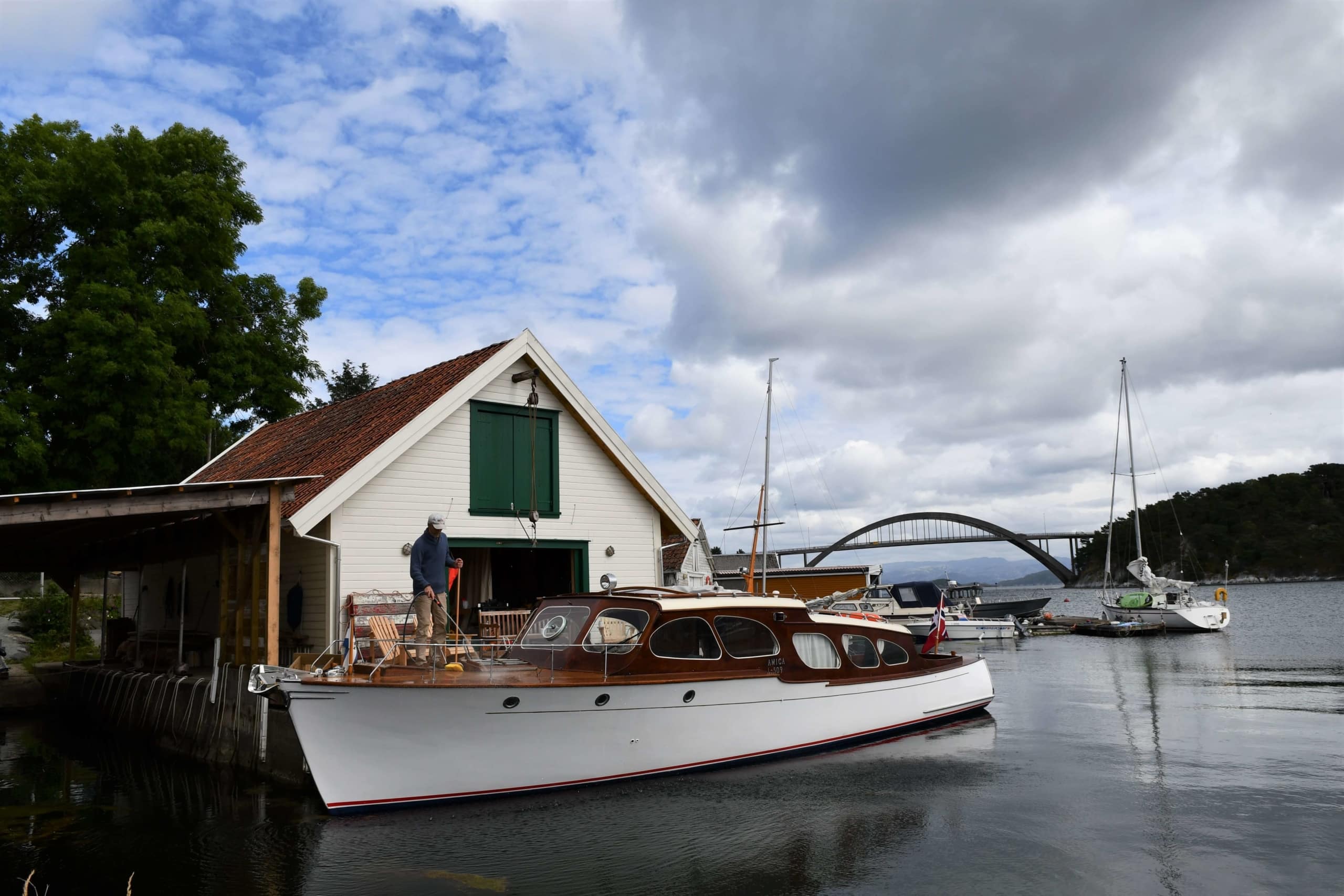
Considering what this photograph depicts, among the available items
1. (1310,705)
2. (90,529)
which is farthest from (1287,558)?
(90,529)

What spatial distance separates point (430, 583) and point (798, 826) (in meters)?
5.51

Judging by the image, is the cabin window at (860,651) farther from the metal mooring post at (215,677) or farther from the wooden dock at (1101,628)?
the wooden dock at (1101,628)

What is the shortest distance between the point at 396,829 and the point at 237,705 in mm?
5334

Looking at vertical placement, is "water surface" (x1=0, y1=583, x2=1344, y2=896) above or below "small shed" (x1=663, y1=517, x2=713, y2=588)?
below

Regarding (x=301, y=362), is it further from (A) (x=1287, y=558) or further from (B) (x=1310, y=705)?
(A) (x=1287, y=558)

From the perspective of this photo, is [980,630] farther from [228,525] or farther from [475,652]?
[228,525]

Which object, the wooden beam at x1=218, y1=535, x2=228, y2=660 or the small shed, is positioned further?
the small shed

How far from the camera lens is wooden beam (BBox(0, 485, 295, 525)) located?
10.1 m

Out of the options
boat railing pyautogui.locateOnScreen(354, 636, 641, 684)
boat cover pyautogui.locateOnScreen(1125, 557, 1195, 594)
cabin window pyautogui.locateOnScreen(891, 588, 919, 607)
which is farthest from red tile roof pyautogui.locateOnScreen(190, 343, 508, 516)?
boat cover pyautogui.locateOnScreen(1125, 557, 1195, 594)

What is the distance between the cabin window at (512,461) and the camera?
16.0 metres

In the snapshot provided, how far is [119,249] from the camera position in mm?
21172

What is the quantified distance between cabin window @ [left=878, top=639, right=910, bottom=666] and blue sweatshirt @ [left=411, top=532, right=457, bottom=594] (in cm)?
675

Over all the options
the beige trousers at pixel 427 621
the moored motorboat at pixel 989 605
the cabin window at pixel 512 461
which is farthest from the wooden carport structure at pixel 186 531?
the moored motorboat at pixel 989 605

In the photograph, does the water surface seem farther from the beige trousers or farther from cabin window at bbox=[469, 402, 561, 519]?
cabin window at bbox=[469, 402, 561, 519]
